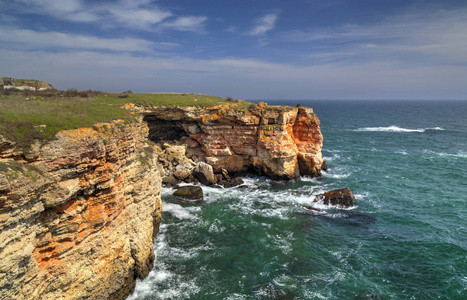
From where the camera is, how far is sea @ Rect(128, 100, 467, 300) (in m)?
17.5

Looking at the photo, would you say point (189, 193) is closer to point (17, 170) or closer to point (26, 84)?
point (17, 170)

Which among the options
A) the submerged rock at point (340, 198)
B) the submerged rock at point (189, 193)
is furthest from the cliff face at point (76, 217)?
the submerged rock at point (340, 198)

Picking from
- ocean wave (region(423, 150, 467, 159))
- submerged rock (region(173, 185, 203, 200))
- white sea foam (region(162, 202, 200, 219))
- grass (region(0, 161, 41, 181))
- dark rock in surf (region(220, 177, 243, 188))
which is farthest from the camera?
ocean wave (region(423, 150, 467, 159))

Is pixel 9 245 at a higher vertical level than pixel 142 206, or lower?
higher

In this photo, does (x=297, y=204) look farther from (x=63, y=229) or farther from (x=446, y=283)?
(x=63, y=229)

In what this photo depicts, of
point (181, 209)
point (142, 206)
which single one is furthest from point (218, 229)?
point (142, 206)

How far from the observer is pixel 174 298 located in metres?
16.3

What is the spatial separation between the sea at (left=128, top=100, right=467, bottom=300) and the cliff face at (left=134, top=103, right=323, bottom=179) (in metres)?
2.61

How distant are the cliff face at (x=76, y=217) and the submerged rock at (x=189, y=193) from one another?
1241 cm

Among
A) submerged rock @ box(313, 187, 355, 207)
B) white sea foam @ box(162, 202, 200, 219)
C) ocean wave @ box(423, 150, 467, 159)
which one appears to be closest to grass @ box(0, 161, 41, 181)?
white sea foam @ box(162, 202, 200, 219)

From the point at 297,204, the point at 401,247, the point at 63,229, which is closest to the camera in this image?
the point at 63,229

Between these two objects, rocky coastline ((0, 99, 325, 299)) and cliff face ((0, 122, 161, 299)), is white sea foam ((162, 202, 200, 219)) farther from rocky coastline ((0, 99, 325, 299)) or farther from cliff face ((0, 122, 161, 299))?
cliff face ((0, 122, 161, 299))

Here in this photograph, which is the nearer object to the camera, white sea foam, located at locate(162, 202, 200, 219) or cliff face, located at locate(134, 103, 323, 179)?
white sea foam, located at locate(162, 202, 200, 219)

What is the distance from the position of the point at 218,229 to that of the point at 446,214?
24.6m
